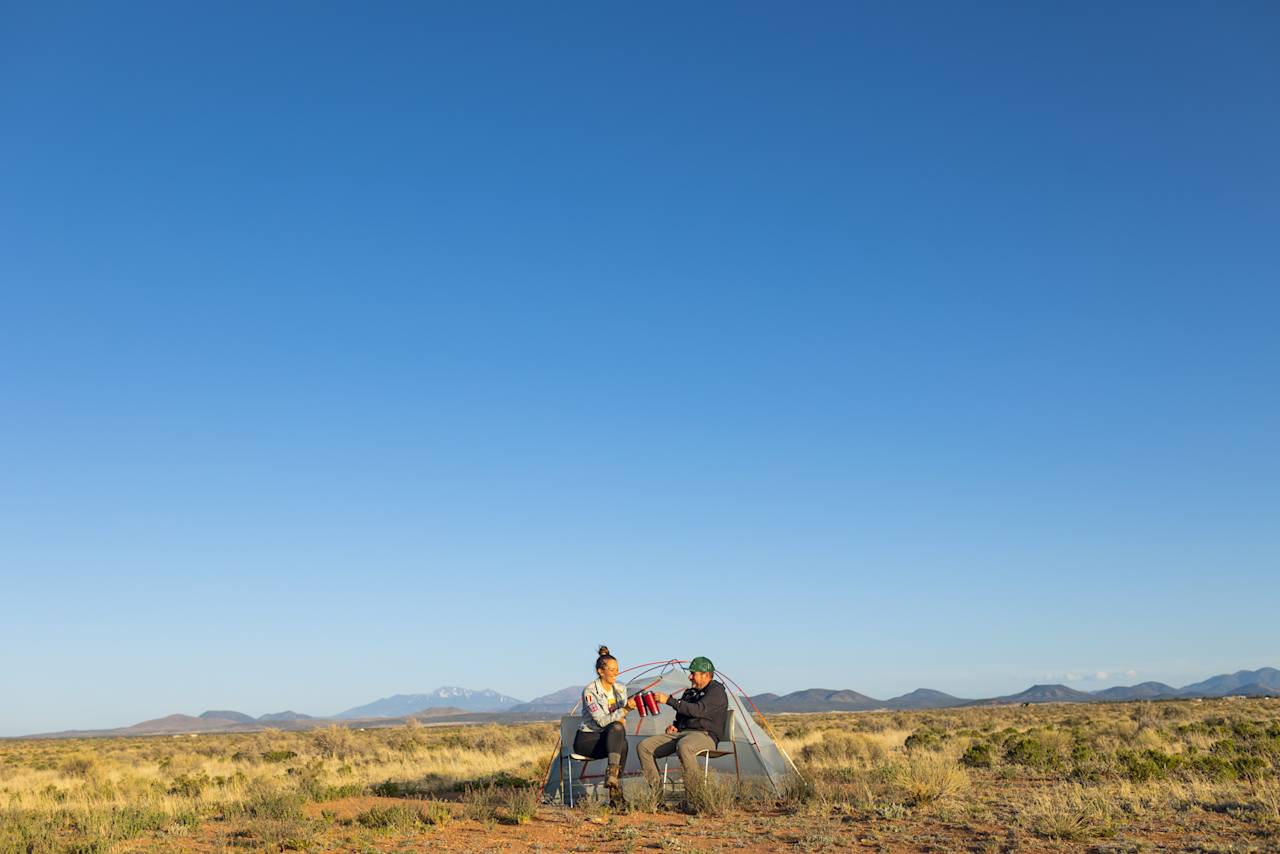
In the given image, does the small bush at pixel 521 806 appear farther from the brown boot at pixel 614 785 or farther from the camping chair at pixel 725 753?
the camping chair at pixel 725 753

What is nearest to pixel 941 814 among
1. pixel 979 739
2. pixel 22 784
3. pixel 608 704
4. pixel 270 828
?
pixel 608 704

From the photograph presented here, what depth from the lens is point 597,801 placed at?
13.4 meters

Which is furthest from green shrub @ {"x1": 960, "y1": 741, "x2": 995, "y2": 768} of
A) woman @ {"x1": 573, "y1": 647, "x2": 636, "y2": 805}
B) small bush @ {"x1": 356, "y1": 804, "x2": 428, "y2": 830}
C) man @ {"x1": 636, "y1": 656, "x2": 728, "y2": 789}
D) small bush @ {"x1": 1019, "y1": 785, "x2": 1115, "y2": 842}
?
small bush @ {"x1": 356, "y1": 804, "x2": 428, "y2": 830}

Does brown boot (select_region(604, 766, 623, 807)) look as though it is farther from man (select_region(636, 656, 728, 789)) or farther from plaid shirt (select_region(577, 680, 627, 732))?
plaid shirt (select_region(577, 680, 627, 732))

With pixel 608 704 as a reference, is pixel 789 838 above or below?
below

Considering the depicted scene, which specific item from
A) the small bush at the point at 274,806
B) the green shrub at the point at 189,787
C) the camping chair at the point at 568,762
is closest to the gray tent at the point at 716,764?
the camping chair at the point at 568,762

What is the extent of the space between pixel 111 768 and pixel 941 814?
956 inches

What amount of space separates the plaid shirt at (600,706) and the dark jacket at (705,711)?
2.38ft

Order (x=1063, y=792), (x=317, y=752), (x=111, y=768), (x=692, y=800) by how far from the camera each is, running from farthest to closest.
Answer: (x=317, y=752) → (x=111, y=768) → (x=1063, y=792) → (x=692, y=800)

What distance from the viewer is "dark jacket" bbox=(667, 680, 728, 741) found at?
43.4ft

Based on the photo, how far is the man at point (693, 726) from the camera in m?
13.1

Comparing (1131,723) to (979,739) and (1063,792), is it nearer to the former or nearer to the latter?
(979,739)

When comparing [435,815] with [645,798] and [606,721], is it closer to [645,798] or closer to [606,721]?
[606,721]

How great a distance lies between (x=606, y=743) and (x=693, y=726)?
3.80ft
